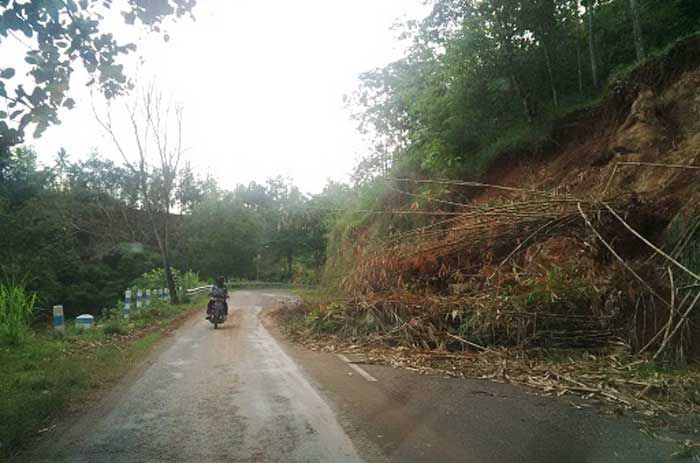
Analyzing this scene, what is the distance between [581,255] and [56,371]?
30.0 ft

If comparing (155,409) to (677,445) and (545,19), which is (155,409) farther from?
(545,19)

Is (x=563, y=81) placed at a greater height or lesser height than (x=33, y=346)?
greater

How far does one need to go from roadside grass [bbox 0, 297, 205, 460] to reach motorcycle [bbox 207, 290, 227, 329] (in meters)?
1.53

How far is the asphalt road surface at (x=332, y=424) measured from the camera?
500cm

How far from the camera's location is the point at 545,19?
1545 cm

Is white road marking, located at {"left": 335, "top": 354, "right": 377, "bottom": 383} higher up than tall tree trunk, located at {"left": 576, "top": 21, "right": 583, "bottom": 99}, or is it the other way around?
tall tree trunk, located at {"left": 576, "top": 21, "right": 583, "bottom": 99}

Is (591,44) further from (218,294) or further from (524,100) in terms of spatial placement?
(218,294)

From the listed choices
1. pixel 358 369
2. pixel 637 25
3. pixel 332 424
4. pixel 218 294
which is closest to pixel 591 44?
pixel 637 25

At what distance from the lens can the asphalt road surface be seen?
16.4 ft

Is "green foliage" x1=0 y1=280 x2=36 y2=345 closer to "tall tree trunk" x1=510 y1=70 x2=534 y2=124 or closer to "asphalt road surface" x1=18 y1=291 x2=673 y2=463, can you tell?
"asphalt road surface" x1=18 y1=291 x2=673 y2=463

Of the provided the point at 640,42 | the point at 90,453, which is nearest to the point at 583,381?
the point at 90,453

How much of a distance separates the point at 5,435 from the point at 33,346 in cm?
620

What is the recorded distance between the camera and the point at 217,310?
54.7 feet

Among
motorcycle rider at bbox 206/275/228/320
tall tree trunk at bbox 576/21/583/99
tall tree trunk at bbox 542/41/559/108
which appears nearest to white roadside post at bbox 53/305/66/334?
motorcycle rider at bbox 206/275/228/320
